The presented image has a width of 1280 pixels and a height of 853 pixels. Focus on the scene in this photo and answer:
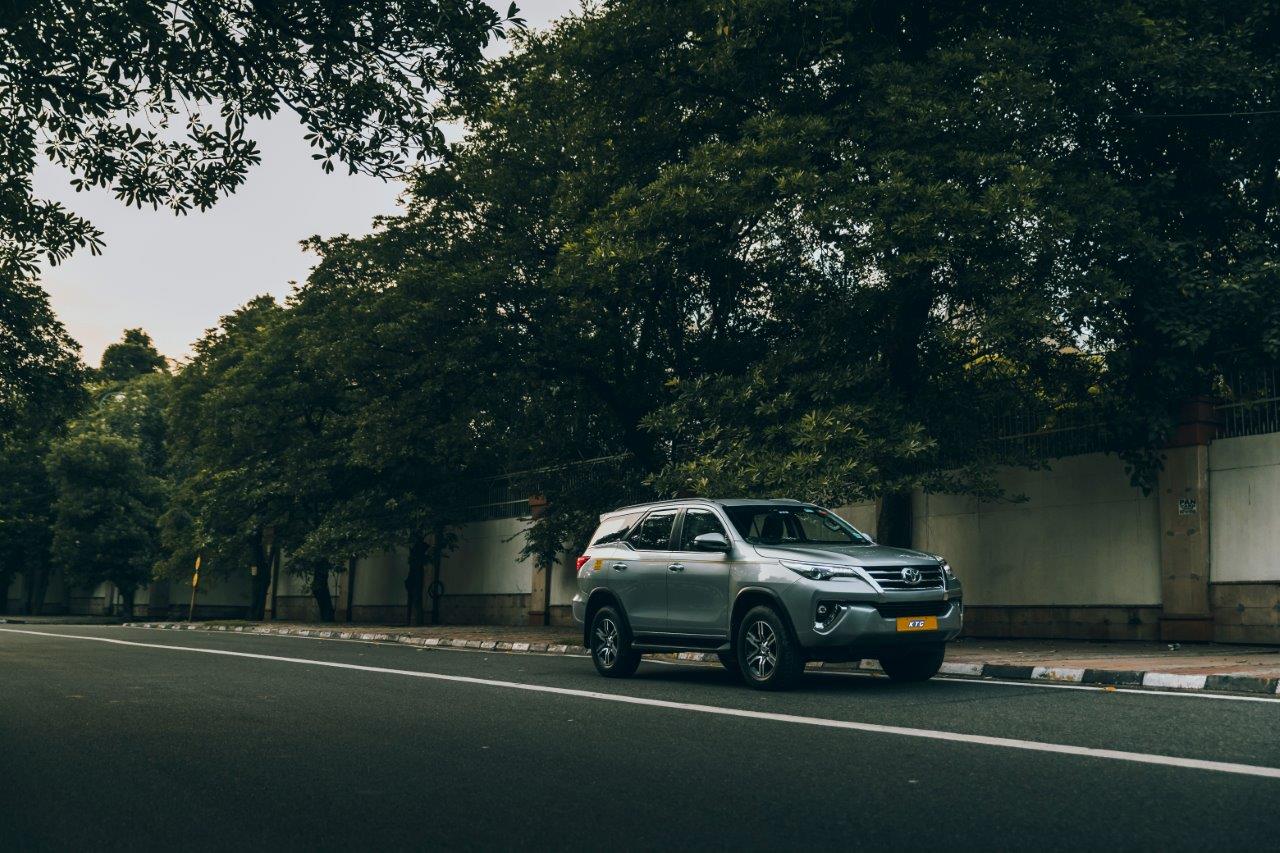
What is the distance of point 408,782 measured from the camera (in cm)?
629

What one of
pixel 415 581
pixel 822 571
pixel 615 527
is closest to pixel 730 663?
pixel 615 527

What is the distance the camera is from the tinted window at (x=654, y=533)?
1251 cm

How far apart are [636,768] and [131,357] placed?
257 feet

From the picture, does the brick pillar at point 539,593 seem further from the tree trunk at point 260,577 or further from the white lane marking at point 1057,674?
the white lane marking at point 1057,674

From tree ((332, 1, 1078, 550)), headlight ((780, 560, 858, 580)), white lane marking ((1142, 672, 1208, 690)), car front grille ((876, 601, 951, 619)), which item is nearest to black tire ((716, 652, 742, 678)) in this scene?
headlight ((780, 560, 858, 580))

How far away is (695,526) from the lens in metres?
12.2

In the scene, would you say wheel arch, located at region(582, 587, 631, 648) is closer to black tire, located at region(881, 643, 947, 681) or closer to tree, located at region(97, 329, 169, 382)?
black tire, located at region(881, 643, 947, 681)

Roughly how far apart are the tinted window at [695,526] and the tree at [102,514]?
41.4 m

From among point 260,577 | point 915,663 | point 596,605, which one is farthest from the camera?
point 260,577

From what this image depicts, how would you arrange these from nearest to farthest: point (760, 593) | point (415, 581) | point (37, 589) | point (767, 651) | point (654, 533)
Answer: point (767, 651) → point (760, 593) → point (654, 533) → point (415, 581) → point (37, 589)

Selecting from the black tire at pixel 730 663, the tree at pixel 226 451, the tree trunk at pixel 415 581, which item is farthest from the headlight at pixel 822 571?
the tree at pixel 226 451

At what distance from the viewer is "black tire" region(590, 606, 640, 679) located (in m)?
12.8

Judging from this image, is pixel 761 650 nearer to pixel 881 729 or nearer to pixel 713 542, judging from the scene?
pixel 713 542

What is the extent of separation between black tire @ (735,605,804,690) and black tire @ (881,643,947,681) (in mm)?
885
